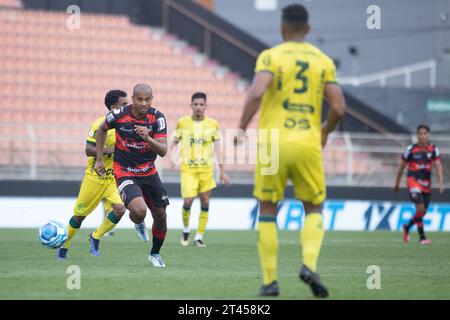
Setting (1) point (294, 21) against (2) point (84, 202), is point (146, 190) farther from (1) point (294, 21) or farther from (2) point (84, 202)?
(1) point (294, 21)

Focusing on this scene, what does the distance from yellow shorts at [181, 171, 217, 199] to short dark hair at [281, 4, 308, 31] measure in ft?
28.2

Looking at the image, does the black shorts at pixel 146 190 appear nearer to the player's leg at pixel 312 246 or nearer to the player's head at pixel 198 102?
the player's leg at pixel 312 246

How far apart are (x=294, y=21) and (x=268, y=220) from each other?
71.0 inches

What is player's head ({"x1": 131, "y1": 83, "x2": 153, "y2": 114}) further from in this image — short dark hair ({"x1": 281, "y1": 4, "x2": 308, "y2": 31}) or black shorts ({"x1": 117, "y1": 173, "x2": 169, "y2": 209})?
short dark hair ({"x1": 281, "y1": 4, "x2": 308, "y2": 31})

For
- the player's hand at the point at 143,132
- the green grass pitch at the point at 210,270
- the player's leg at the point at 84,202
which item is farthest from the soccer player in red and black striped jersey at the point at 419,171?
the player's hand at the point at 143,132

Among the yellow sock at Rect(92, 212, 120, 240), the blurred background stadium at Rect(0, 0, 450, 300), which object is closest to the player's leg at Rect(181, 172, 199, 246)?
the blurred background stadium at Rect(0, 0, 450, 300)

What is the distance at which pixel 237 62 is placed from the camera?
3119cm

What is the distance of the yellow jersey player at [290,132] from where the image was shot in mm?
8695

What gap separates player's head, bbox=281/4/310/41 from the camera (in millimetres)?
8875

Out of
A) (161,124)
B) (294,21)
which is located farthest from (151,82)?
(294,21)

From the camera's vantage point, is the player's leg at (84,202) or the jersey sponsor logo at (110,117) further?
the player's leg at (84,202)

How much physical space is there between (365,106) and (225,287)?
66.9 ft

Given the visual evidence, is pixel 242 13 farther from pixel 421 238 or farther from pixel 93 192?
pixel 93 192
